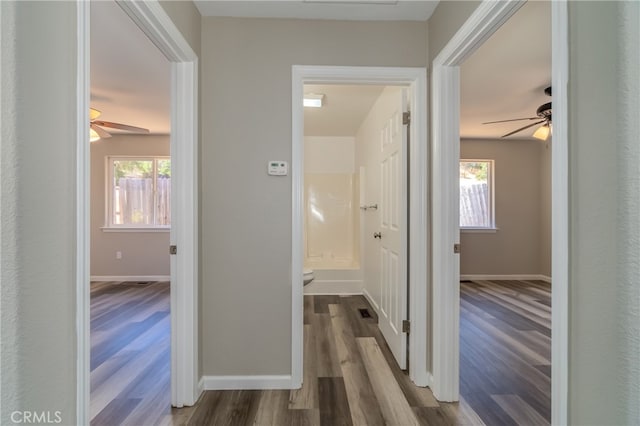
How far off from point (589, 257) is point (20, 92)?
1524mm

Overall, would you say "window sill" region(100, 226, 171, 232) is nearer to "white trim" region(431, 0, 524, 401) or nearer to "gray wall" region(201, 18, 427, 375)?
"gray wall" region(201, 18, 427, 375)

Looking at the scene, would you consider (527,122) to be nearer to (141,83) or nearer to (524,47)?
(524,47)

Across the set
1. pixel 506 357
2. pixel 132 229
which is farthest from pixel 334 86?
pixel 132 229

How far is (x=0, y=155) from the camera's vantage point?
0.70 metres

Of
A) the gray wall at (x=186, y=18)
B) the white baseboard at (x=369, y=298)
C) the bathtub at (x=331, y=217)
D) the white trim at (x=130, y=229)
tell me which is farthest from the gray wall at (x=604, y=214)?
the white trim at (x=130, y=229)

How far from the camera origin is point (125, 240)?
5.06 metres

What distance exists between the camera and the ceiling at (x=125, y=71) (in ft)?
6.86

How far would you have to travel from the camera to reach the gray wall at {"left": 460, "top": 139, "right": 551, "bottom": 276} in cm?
518

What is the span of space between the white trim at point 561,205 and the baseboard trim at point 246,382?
1.50 metres

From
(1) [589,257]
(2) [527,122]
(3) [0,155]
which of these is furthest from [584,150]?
(2) [527,122]

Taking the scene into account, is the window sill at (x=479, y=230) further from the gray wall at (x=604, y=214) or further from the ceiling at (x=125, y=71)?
the ceiling at (x=125, y=71)

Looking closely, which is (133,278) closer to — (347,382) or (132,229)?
(132,229)

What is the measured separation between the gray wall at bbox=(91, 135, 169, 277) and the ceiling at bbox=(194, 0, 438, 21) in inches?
147

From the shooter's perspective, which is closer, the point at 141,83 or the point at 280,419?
the point at 280,419
